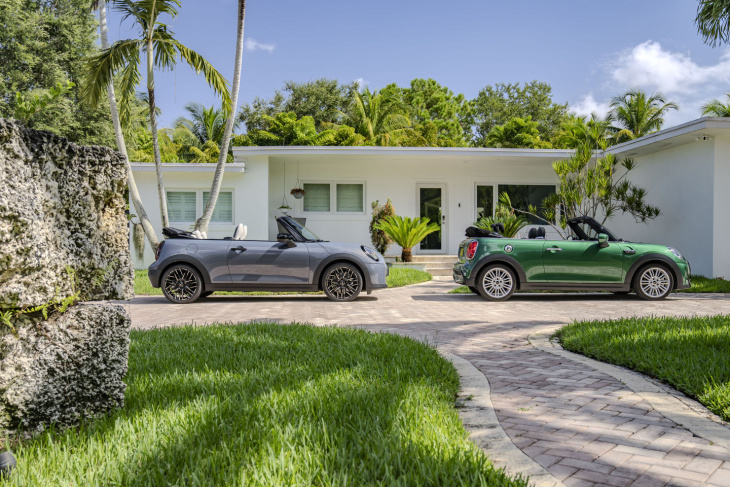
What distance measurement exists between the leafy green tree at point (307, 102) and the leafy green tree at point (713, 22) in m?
30.4

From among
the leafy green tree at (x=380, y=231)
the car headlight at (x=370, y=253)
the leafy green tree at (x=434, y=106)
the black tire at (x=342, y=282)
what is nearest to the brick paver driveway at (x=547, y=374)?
the black tire at (x=342, y=282)

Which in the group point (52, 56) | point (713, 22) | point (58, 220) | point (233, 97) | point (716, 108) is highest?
point (52, 56)

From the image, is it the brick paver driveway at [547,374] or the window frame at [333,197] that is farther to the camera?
the window frame at [333,197]

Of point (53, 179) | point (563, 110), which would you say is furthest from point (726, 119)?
point (563, 110)

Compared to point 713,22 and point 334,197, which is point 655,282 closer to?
point 713,22

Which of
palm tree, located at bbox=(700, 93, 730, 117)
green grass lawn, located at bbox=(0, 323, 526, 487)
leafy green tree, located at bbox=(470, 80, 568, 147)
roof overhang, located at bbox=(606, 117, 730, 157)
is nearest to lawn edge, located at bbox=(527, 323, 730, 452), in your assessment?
green grass lawn, located at bbox=(0, 323, 526, 487)

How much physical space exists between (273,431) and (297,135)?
32078 millimetres

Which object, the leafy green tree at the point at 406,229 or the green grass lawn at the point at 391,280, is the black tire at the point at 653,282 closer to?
the green grass lawn at the point at 391,280

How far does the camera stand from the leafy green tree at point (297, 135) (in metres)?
31.9

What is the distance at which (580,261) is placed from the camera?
1070cm

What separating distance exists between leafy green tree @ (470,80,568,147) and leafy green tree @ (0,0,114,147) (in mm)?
29253

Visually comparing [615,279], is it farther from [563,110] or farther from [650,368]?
[563,110]

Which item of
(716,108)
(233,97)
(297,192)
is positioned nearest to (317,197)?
(297,192)

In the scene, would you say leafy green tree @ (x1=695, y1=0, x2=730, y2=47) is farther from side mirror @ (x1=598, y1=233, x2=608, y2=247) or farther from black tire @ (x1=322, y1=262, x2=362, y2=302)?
black tire @ (x1=322, y1=262, x2=362, y2=302)
